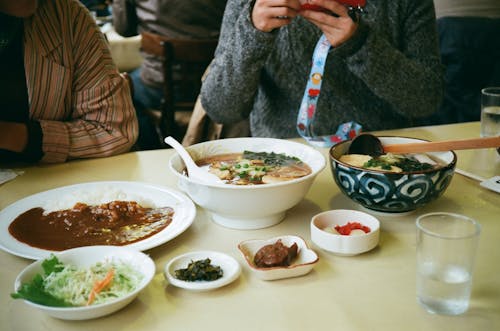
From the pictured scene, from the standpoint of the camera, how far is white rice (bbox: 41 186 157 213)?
3.93 feet

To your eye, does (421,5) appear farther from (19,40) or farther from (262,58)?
(19,40)

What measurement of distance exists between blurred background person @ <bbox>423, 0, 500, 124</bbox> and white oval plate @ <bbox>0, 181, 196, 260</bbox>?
2246 millimetres

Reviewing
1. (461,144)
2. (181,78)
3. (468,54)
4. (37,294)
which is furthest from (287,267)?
(468,54)

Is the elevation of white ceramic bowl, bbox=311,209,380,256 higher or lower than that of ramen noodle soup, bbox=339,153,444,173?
lower

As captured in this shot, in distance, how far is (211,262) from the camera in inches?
39.1

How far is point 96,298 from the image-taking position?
0.85 metres

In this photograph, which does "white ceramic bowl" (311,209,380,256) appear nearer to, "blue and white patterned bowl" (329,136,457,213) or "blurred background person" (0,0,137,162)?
"blue and white patterned bowl" (329,136,457,213)

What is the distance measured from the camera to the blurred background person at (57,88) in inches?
60.6

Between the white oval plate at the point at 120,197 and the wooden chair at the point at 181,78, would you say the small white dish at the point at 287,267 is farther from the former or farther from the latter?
the wooden chair at the point at 181,78

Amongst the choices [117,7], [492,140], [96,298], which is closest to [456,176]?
[492,140]

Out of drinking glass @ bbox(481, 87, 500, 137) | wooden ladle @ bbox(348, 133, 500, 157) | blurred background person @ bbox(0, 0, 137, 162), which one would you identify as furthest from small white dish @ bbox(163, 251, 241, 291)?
drinking glass @ bbox(481, 87, 500, 137)

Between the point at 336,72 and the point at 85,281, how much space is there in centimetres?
128

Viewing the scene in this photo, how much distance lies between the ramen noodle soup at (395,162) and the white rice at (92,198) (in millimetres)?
456

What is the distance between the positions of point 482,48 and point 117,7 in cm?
205
